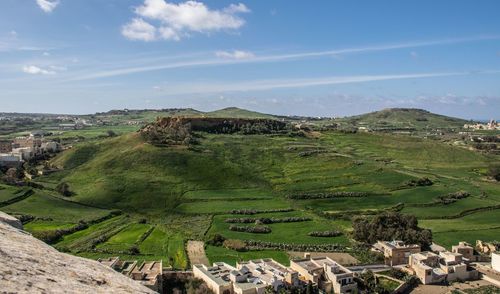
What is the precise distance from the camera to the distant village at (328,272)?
41.5m

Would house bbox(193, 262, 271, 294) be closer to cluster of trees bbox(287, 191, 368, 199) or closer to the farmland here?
the farmland

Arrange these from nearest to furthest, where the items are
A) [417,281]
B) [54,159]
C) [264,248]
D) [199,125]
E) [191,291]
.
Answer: [191,291]
[417,281]
[264,248]
[54,159]
[199,125]

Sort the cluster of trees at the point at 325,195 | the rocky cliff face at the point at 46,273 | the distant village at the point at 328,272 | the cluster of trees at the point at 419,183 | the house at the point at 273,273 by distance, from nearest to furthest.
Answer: the rocky cliff face at the point at 46,273, the house at the point at 273,273, the distant village at the point at 328,272, the cluster of trees at the point at 325,195, the cluster of trees at the point at 419,183

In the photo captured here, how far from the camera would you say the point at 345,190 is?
84.9m

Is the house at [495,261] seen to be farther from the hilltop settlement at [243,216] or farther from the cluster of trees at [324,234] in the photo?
the cluster of trees at [324,234]

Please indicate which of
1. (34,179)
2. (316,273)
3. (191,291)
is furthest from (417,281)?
(34,179)

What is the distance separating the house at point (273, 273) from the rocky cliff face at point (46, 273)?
33.4m

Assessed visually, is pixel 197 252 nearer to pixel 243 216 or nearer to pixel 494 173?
pixel 243 216

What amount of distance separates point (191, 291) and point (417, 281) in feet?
77.2

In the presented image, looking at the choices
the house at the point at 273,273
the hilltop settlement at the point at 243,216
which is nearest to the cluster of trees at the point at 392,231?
the hilltop settlement at the point at 243,216

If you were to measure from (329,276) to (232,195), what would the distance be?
3940 cm

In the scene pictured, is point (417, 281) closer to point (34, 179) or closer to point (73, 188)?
point (73, 188)

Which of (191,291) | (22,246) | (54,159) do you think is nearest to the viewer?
(22,246)

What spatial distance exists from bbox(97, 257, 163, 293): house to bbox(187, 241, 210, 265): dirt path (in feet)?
16.8
